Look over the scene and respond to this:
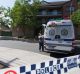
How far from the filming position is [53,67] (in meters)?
7.02

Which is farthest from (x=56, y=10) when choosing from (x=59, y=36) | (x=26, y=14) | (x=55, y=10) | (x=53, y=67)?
(x=53, y=67)

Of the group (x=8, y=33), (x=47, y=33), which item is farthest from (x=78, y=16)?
(x=47, y=33)

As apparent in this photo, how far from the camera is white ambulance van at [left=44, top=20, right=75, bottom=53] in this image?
16453mm

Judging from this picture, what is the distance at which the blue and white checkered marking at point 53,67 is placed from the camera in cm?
618

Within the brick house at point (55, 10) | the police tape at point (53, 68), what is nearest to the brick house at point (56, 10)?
the brick house at point (55, 10)

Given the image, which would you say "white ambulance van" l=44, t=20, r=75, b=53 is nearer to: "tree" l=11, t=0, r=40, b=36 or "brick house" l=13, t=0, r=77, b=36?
"tree" l=11, t=0, r=40, b=36

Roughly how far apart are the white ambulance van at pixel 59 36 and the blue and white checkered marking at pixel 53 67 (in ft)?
26.4

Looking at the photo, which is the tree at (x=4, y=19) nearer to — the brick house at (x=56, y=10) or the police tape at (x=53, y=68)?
the brick house at (x=56, y=10)

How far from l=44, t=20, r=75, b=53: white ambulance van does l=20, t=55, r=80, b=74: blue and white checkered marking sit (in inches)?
316

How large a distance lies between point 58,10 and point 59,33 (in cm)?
4571

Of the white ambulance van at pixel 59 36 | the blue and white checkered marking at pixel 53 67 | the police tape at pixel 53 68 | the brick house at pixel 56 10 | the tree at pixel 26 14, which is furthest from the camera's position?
the brick house at pixel 56 10

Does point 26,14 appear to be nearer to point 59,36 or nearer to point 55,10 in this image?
point 55,10

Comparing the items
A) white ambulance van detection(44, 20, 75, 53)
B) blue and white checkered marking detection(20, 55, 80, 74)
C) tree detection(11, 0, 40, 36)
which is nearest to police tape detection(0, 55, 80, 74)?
blue and white checkered marking detection(20, 55, 80, 74)

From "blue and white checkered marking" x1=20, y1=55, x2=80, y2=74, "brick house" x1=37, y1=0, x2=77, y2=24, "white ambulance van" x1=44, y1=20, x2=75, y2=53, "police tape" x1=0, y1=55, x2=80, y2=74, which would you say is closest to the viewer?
"police tape" x1=0, y1=55, x2=80, y2=74
